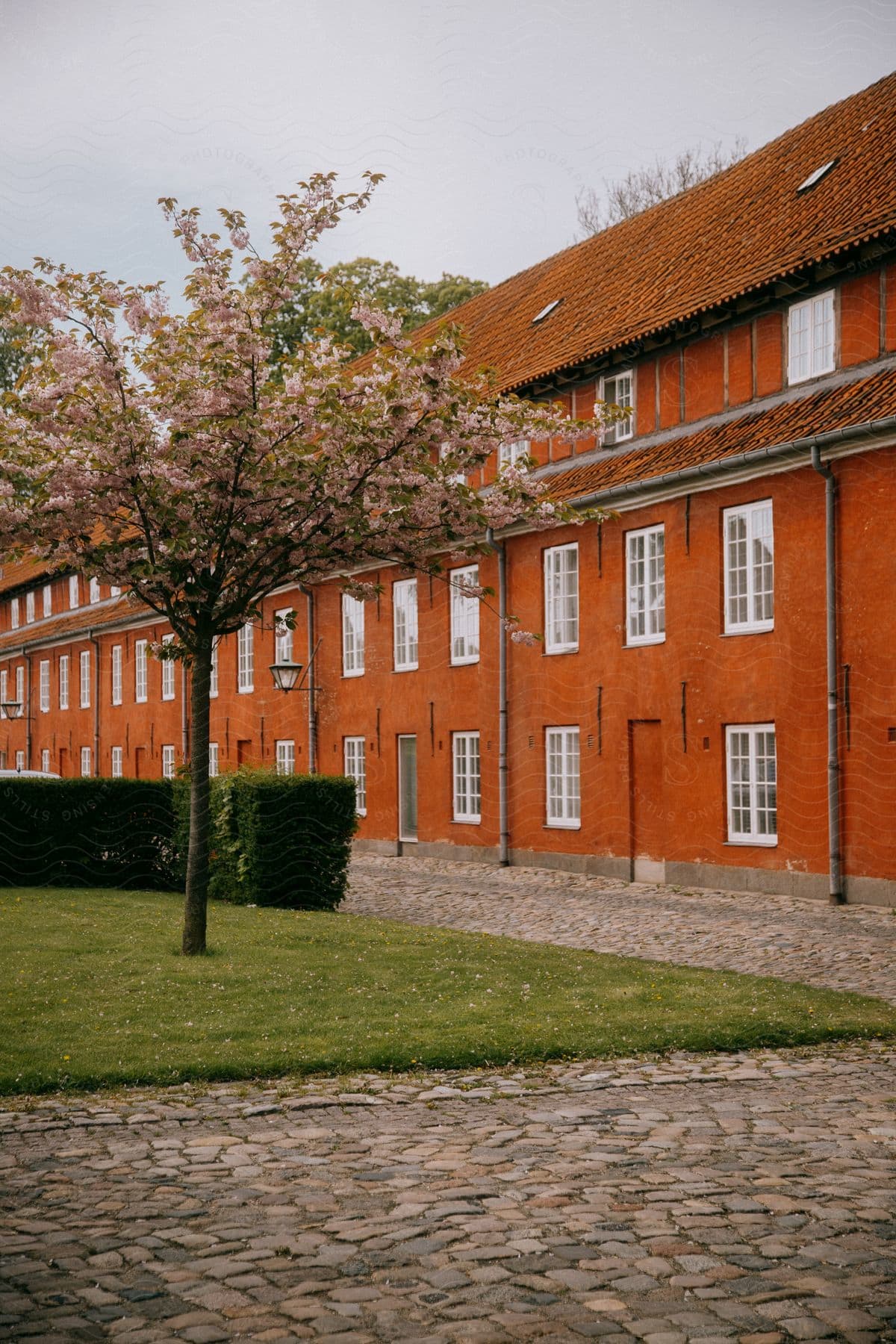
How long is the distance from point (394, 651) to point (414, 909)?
11.3 m

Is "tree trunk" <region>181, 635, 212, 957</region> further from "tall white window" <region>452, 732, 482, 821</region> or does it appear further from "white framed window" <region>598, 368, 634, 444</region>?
"tall white window" <region>452, 732, 482, 821</region>

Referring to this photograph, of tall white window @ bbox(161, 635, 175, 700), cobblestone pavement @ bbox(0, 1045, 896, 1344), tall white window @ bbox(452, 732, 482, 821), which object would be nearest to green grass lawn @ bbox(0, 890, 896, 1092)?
cobblestone pavement @ bbox(0, 1045, 896, 1344)

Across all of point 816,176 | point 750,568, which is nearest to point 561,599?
point 750,568

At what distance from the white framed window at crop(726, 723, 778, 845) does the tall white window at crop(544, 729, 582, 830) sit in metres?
3.81

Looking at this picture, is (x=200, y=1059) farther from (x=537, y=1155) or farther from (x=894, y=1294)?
(x=894, y=1294)

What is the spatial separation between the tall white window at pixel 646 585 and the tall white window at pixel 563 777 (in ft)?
7.77

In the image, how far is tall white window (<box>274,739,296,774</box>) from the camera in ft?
107

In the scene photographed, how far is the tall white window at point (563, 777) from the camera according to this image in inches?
907

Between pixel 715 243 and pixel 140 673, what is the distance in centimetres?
2565

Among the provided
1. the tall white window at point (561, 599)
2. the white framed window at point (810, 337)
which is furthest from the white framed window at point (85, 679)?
the white framed window at point (810, 337)

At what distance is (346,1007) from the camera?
10031mm

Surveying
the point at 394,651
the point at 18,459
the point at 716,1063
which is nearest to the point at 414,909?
the point at 18,459

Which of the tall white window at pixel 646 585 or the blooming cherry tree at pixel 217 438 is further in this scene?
the tall white window at pixel 646 585

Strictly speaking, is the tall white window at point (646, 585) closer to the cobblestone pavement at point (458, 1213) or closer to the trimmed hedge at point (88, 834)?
the trimmed hedge at point (88, 834)
